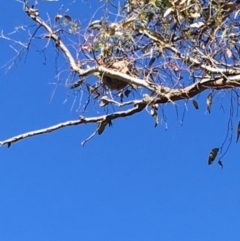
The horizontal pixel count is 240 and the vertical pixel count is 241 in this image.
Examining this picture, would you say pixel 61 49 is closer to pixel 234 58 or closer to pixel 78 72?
pixel 78 72

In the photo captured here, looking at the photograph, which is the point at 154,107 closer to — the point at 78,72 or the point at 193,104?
the point at 193,104

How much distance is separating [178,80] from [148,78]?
0.40 ft

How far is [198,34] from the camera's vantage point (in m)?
2.44

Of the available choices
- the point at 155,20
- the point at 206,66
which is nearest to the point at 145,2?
the point at 155,20

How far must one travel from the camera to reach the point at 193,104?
240cm

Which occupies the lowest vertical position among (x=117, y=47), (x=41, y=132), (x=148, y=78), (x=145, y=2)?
(x=41, y=132)

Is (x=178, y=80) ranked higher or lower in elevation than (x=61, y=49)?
lower

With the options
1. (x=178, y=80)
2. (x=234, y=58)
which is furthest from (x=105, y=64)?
(x=234, y=58)

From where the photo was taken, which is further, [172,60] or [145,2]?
[145,2]

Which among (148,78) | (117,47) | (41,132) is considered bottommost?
(41,132)

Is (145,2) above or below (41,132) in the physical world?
above

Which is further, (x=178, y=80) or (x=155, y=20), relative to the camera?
(x=155, y=20)

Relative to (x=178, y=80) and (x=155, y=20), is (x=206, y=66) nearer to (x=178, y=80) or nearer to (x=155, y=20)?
(x=178, y=80)

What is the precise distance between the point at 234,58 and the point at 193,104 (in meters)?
0.21
